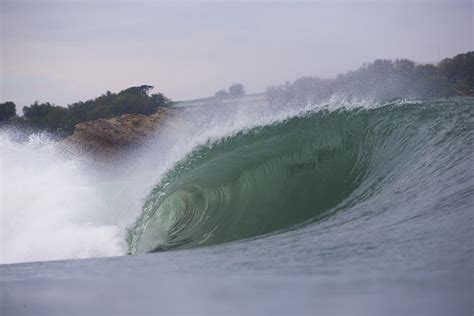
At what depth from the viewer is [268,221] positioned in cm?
1062

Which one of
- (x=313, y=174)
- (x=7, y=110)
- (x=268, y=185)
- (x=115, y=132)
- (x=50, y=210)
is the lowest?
(x=50, y=210)

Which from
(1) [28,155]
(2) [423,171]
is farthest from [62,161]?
(2) [423,171]

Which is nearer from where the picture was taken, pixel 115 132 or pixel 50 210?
pixel 50 210

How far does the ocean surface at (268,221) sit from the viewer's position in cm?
→ 531

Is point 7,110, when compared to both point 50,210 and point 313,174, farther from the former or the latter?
point 313,174

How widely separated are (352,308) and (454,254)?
170cm

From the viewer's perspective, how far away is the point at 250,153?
44.6 ft

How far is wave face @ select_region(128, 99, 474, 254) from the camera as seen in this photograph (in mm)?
9844

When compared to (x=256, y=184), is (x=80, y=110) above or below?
above

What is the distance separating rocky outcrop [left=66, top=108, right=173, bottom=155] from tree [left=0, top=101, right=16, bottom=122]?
276 inches

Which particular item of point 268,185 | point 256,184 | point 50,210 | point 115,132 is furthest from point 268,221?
point 115,132

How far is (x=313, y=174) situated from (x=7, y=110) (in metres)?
50.4

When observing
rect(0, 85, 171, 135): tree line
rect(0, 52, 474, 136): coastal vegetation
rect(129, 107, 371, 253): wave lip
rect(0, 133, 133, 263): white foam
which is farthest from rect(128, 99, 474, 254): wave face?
rect(0, 85, 171, 135): tree line

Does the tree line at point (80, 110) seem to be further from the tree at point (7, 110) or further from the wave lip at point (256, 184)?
the wave lip at point (256, 184)
